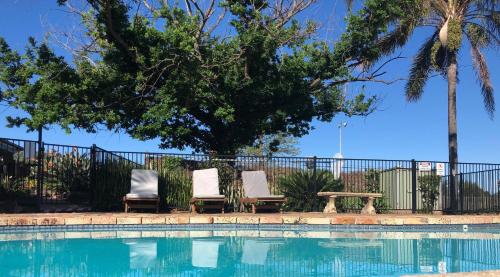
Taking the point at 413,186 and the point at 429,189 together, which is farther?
the point at 429,189

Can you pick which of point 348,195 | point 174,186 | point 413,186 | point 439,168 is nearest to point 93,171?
point 174,186

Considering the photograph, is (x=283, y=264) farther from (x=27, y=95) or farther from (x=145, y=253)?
(x=27, y=95)

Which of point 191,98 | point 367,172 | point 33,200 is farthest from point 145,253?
point 367,172

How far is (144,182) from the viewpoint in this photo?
12719mm

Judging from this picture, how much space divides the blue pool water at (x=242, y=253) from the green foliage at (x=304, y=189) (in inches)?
134

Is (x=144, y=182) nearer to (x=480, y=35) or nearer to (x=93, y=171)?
(x=93, y=171)

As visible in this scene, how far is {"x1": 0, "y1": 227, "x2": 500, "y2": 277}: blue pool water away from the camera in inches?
241

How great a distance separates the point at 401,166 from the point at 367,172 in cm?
119

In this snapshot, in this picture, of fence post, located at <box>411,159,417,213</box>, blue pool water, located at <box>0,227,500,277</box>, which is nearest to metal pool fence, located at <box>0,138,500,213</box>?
fence post, located at <box>411,159,417,213</box>

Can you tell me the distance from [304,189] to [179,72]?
15.0 feet

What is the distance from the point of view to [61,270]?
20.1ft

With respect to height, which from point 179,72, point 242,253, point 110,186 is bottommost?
point 242,253

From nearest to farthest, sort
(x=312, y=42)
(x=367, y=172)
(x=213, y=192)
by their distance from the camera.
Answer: (x=213, y=192), (x=367, y=172), (x=312, y=42)

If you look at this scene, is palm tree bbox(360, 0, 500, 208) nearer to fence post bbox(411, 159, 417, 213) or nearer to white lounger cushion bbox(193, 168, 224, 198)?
fence post bbox(411, 159, 417, 213)
